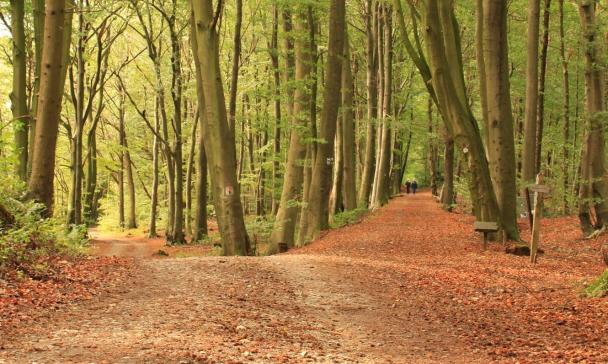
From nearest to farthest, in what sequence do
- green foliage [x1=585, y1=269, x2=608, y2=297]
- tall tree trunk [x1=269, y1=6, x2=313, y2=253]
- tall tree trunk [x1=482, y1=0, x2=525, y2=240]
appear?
green foliage [x1=585, y1=269, x2=608, y2=297], tall tree trunk [x1=482, y1=0, x2=525, y2=240], tall tree trunk [x1=269, y1=6, x2=313, y2=253]

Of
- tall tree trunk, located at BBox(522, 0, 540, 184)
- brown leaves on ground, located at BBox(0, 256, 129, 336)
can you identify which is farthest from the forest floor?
tall tree trunk, located at BBox(522, 0, 540, 184)

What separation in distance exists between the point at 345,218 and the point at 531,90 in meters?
7.98

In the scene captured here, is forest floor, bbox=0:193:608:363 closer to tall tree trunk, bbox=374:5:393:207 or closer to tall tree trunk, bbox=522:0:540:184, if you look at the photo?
tall tree trunk, bbox=522:0:540:184

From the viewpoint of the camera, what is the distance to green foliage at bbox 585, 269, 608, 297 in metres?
8.49

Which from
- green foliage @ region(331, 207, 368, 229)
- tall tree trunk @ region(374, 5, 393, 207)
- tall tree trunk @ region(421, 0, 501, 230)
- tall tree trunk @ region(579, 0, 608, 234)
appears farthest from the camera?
tall tree trunk @ region(374, 5, 393, 207)

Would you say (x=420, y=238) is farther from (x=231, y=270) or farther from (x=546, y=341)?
(x=546, y=341)

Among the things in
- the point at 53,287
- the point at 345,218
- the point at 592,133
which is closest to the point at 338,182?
the point at 345,218

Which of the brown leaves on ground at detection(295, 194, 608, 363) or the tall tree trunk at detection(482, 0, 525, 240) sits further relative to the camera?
the tall tree trunk at detection(482, 0, 525, 240)

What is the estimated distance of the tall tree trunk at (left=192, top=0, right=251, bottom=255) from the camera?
13.9 m

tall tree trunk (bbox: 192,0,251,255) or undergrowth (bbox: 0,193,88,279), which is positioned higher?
tall tree trunk (bbox: 192,0,251,255)

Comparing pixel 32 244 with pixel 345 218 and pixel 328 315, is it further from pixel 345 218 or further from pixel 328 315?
pixel 345 218

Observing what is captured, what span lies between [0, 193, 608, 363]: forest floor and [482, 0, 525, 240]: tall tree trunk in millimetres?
2668

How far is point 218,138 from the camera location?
555 inches

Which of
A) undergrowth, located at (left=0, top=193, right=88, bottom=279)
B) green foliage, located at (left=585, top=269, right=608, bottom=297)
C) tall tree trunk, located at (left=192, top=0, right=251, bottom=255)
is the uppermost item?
tall tree trunk, located at (left=192, top=0, right=251, bottom=255)
